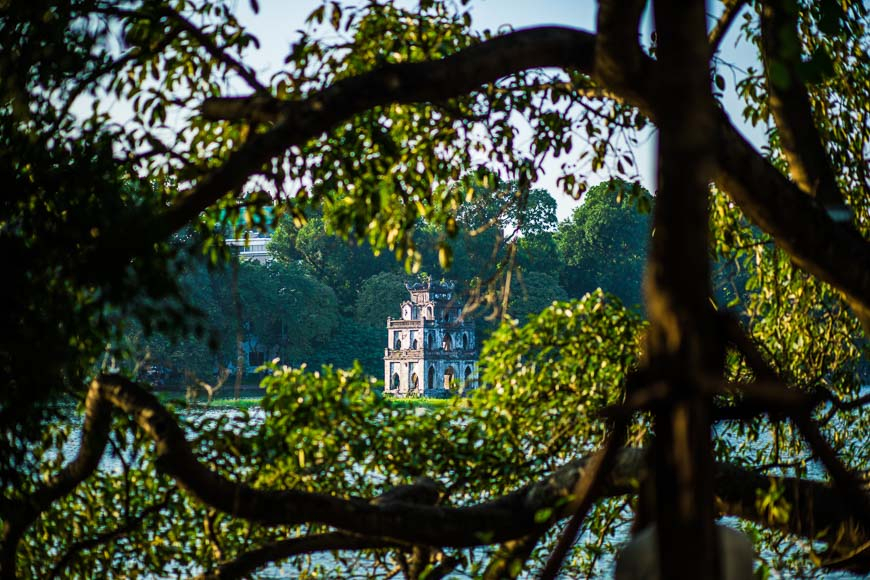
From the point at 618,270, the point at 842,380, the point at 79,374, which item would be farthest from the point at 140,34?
the point at 618,270

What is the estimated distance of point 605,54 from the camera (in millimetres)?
4270

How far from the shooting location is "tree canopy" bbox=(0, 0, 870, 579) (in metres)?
2.66

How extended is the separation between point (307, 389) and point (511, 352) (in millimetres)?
1861

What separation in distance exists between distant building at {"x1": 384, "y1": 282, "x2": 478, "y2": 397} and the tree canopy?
5214 cm

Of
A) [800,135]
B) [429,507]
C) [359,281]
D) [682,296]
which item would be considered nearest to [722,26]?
[800,135]

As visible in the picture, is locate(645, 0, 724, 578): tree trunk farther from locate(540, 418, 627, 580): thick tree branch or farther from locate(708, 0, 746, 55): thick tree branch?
locate(708, 0, 746, 55): thick tree branch

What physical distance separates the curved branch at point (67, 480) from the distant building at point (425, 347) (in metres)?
55.2

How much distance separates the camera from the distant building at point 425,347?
6175cm

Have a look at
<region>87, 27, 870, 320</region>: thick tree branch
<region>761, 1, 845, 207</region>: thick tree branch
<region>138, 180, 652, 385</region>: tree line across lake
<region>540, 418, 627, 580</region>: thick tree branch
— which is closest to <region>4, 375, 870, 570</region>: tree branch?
<region>540, 418, 627, 580</region>: thick tree branch

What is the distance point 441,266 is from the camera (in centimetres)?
655

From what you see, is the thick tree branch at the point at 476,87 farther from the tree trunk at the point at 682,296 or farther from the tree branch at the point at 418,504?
the tree trunk at the point at 682,296

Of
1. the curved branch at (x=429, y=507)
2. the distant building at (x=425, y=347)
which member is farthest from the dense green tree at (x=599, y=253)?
the curved branch at (x=429, y=507)

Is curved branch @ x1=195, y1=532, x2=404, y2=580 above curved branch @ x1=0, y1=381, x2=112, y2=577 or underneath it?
underneath

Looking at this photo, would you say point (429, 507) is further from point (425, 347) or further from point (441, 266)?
point (425, 347)
